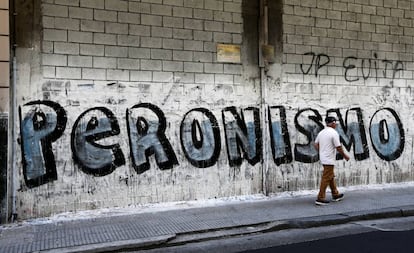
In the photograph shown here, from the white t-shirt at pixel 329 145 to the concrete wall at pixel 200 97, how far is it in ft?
3.97

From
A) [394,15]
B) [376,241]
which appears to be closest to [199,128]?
[376,241]

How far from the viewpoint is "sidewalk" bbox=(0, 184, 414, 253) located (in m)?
6.93

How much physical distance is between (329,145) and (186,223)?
3.30 metres

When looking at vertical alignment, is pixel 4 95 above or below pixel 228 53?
below

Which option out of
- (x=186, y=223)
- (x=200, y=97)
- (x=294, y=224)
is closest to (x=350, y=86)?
(x=200, y=97)

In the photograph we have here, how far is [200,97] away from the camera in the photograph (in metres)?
9.77

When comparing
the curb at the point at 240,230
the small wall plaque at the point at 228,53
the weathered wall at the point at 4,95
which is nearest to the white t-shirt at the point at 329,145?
the curb at the point at 240,230

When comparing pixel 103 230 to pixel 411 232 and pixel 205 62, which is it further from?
pixel 411 232

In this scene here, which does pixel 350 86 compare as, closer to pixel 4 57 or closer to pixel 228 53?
pixel 228 53

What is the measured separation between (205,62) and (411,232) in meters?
4.83

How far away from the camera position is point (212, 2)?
988 centimetres

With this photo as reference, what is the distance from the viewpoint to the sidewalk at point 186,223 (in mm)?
6929

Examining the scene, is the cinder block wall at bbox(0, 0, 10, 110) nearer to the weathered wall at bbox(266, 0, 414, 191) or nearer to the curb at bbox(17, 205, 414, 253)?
the curb at bbox(17, 205, 414, 253)

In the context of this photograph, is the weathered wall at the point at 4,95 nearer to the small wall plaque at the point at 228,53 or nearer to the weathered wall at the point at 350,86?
the small wall plaque at the point at 228,53
